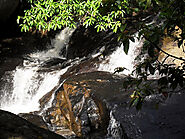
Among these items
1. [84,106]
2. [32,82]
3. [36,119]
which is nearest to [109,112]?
[84,106]

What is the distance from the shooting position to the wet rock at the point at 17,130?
1326 mm

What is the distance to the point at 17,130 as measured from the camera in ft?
4.58

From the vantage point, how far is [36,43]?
10.3 metres

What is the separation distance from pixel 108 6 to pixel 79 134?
256 cm

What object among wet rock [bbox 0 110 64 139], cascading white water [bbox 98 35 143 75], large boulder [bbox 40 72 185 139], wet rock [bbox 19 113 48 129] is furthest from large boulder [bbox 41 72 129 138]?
wet rock [bbox 0 110 64 139]

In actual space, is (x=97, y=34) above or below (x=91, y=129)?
above

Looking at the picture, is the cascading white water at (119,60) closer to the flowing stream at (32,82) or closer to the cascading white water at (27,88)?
the flowing stream at (32,82)

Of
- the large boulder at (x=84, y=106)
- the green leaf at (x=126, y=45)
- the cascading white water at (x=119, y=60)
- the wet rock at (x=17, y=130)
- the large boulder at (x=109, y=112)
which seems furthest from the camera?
the cascading white water at (x=119, y=60)

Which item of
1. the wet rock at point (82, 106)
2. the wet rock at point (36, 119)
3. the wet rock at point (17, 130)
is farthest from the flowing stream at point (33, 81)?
the wet rock at point (17, 130)

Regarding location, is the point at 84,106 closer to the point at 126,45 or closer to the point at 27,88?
the point at 126,45

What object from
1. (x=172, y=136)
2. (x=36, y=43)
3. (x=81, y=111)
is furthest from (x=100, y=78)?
(x=36, y=43)

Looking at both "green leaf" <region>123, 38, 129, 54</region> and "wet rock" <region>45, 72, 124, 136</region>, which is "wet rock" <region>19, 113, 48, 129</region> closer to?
"wet rock" <region>45, 72, 124, 136</region>

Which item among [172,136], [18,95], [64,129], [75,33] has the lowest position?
[18,95]

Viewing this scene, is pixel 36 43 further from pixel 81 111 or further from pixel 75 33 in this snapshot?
pixel 81 111
